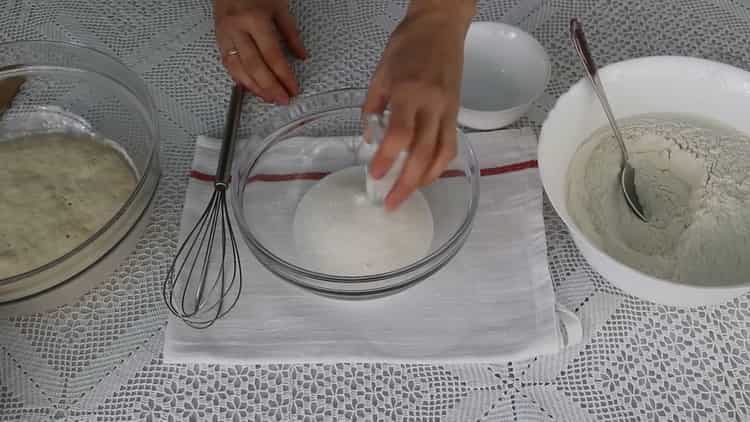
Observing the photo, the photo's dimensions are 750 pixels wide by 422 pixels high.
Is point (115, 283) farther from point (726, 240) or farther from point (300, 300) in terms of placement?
point (726, 240)

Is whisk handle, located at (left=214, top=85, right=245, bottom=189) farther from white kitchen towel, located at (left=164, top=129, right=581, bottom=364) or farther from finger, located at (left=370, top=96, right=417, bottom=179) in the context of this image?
finger, located at (left=370, top=96, right=417, bottom=179)

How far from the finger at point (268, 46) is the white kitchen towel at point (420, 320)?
23 cm

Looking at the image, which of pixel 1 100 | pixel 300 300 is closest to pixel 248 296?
pixel 300 300

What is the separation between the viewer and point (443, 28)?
57cm

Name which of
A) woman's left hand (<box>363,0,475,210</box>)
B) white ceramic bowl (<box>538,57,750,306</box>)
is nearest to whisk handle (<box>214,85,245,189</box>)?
woman's left hand (<box>363,0,475,210</box>)

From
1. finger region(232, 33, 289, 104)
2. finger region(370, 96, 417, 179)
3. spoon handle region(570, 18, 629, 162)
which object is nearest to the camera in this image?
finger region(370, 96, 417, 179)

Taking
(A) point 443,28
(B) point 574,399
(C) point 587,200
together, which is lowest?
(B) point 574,399

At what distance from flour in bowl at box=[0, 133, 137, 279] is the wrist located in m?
0.35

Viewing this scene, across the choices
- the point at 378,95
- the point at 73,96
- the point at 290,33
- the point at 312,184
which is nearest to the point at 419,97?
the point at 378,95

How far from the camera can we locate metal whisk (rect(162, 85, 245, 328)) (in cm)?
57

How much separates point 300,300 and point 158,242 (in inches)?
7.0

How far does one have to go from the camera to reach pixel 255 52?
0.70m

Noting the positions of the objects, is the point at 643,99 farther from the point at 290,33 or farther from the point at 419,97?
the point at 290,33

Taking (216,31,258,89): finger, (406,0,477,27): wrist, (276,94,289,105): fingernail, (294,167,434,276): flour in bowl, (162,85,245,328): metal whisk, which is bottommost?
(162,85,245,328): metal whisk
